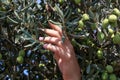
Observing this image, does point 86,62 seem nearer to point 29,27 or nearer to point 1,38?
point 29,27

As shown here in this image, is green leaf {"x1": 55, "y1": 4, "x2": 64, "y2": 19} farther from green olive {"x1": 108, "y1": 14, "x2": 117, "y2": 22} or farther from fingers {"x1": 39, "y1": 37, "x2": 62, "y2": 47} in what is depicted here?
green olive {"x1": 108, "y1": 14, "x2": 117, "y2": 22}

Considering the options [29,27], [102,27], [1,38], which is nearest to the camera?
[102,27]

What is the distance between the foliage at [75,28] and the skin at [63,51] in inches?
1.8

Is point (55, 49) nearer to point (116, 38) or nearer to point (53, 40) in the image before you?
point (53, 40)

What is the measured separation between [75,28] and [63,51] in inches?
6.0

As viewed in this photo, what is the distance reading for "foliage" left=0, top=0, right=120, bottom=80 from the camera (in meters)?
2.03

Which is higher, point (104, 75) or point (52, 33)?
point (52, 33)

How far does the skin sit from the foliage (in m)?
0.04

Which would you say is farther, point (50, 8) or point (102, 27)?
point (50, 8)

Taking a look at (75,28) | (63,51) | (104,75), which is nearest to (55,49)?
(63,51)

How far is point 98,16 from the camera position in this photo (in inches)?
80.5

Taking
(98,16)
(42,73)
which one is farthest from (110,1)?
(42,73)

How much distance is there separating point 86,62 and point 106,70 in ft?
0.57

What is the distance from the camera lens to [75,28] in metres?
2.12
